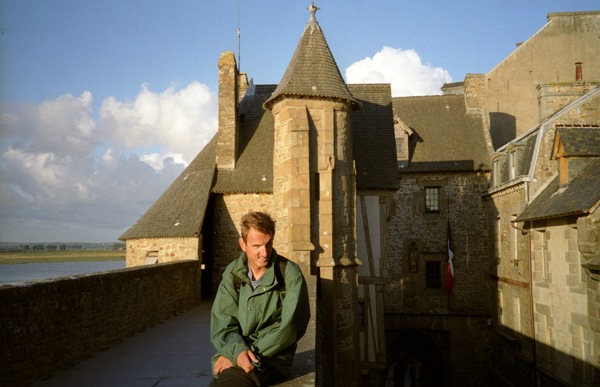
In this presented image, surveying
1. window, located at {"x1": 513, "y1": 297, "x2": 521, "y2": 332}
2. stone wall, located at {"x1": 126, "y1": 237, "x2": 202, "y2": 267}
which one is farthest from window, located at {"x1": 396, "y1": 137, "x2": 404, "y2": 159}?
stone wall, located at {"x1": 126, "y1": 237, "x2": 202, "y2": 267}

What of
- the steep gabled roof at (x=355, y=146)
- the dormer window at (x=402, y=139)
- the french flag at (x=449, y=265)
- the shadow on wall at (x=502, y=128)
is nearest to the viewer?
the steep gabled roof at (x=355, y=146)

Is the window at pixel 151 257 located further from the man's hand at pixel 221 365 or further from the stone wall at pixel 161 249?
the man's hand at pixel 221 365

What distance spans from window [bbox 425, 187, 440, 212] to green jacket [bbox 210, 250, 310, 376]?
18.9 metres

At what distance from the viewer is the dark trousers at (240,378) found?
3.43 metres

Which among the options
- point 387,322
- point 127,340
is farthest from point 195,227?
point 387,322

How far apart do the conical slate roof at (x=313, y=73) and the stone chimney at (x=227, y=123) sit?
7.90ft

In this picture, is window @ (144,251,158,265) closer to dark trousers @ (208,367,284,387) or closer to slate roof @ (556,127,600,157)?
slate roof @ (556,127,600,157)

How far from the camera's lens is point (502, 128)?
24516 mm

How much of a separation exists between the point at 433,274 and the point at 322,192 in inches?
421

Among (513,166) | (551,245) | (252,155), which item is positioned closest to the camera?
(551,245)

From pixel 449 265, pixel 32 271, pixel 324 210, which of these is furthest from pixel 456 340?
pixel 32 271

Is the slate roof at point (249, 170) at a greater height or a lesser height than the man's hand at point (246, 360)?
greater

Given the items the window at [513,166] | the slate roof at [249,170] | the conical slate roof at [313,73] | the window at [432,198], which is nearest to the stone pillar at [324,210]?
the conical slate roof at [313,73]

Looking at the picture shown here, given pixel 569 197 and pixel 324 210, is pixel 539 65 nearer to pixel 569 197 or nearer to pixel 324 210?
pixel 569 197
